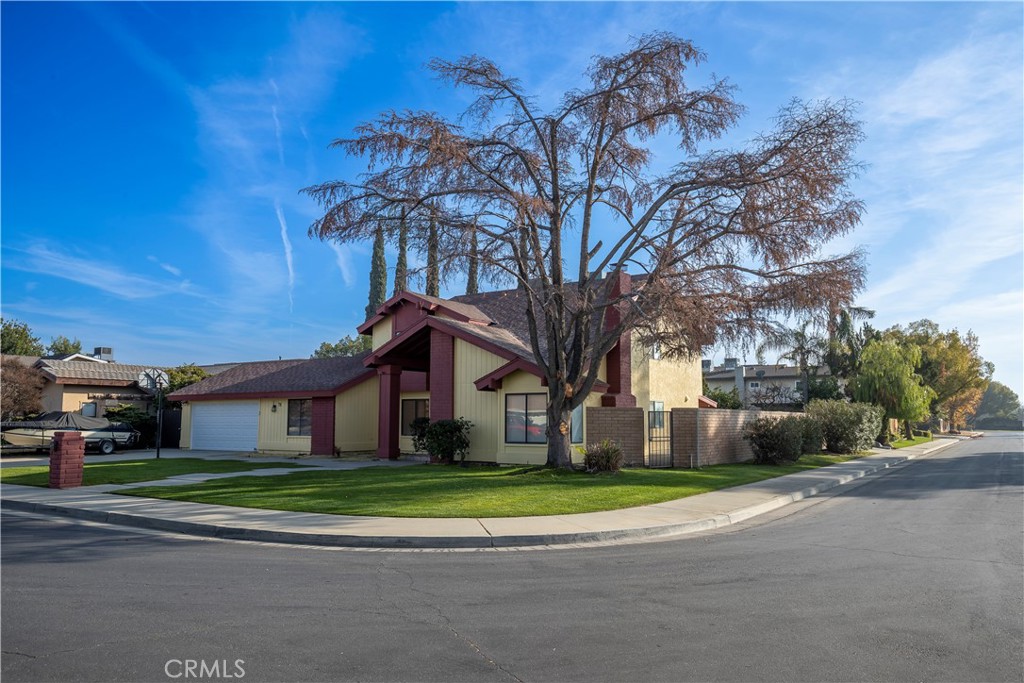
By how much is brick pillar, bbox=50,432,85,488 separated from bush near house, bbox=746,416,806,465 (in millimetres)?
21531

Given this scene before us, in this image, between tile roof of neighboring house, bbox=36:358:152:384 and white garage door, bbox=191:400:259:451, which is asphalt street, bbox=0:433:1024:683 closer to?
white garage door, bbox=191:400:259:451

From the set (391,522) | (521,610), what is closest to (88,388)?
(391,522)

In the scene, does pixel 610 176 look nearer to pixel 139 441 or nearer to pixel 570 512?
pixel 570 512

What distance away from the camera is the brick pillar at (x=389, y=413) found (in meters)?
25.1

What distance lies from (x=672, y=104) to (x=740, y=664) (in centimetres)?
1533

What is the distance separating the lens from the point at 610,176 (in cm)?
1991

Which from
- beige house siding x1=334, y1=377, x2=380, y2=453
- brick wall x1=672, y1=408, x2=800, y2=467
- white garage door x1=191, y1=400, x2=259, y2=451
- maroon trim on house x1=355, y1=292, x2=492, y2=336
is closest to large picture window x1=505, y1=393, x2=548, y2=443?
brick wall x1=672, y1=408, x2=800, y2=467

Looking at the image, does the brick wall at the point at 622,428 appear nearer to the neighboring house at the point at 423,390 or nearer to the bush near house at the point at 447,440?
the neighboring house at the point at 423,390

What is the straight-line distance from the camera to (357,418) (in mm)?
28812

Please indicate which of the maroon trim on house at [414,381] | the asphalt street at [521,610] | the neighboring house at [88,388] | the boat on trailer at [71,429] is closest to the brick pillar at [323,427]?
the maroon trim on house at [414,381]

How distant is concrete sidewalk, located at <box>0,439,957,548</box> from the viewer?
32.9 feet

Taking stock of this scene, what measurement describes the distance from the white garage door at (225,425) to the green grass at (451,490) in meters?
13.2

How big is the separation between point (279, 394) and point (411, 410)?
19.8 feet

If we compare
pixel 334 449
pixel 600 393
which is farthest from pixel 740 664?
pixel 334 449
